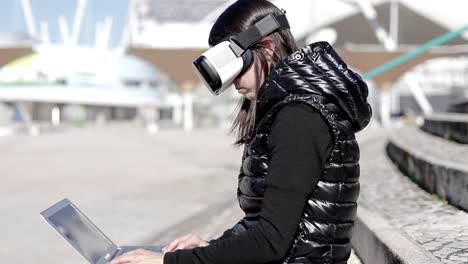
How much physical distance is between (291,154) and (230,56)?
341 millimetres

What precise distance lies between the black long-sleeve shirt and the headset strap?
9.0 inches

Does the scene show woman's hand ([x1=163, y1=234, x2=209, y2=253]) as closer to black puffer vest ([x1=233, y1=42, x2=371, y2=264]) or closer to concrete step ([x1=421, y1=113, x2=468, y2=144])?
black puffer vest ([x1=233, y1=42, x2=371, y2=264])

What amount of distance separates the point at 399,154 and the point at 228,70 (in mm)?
7342

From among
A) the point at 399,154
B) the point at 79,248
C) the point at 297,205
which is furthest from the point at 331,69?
the point at 399,154

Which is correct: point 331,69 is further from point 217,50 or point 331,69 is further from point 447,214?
point 447,214

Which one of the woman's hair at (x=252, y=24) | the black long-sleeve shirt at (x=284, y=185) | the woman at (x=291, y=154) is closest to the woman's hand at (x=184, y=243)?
the woman at (x=291, y=154)

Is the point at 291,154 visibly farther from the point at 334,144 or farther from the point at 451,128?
the point at 451,128

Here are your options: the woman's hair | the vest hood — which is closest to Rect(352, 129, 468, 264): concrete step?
the vest hood

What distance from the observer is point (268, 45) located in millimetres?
1744

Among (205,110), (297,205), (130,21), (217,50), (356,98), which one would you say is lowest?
(205,110)

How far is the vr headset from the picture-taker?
66.4 inches

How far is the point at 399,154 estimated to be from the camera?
8648 mm

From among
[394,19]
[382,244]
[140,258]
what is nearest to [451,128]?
[382,244]

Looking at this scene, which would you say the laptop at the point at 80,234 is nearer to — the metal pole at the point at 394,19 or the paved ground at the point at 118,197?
the paved ground at the point at 118,197
